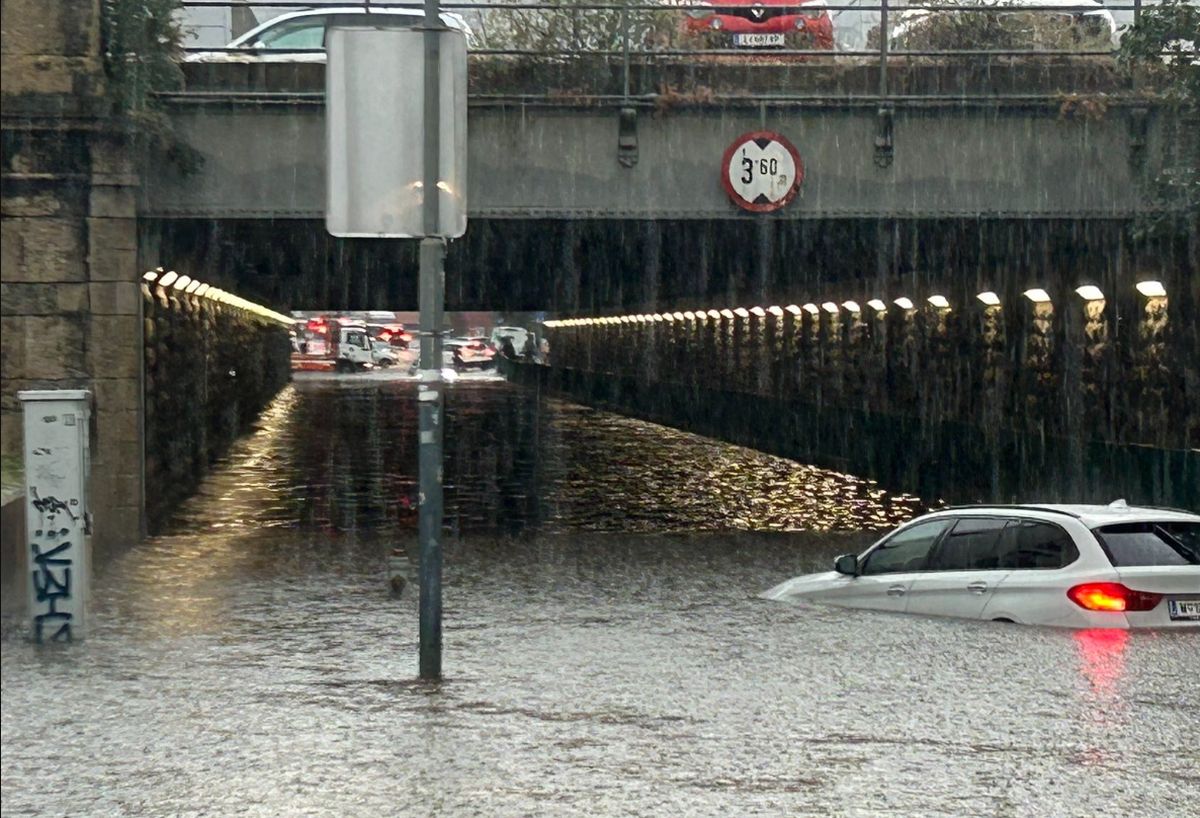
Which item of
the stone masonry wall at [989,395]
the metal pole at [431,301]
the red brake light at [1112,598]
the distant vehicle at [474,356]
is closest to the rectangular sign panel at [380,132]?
the metal pole at [431,301]

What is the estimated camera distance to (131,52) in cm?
1877

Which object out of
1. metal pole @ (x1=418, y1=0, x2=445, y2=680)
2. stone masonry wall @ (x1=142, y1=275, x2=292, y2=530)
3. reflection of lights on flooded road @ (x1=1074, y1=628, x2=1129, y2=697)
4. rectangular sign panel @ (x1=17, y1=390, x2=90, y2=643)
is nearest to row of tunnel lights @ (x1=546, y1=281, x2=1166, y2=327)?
stone masonry wall @ (x1=142, y1=275, x2=292, y2=530)

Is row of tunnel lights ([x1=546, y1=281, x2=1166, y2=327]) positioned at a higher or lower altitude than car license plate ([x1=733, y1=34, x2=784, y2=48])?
lower

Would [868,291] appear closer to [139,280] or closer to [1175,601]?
[139,280]

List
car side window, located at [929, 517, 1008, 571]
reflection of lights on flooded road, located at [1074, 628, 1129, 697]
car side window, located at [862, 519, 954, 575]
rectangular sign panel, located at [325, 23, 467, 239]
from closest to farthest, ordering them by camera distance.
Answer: reflection of lights on flooded road, located at [1074, 628, 1129, 697] → rectangular sign panel, located at [325, 23, 467, 239] → car side window, located at [929, 517, 1008, 571] → car side window, located at [862, 519, 954, 575]

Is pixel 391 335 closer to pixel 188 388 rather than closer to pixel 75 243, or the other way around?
pixel 188 388

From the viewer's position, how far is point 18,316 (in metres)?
18.9

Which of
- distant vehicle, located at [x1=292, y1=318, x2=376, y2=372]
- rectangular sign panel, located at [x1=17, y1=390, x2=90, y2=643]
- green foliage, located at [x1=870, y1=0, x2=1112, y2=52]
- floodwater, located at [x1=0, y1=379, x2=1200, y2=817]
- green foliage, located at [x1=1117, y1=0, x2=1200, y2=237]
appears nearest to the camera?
floodwater, located at [x1=0, y1=379, x2=1200, y2=817]

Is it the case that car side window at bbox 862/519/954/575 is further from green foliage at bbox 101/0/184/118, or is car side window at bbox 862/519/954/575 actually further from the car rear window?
green foliage at bbox 101/0/184/118

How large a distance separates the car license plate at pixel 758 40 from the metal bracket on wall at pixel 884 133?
7.32 feet

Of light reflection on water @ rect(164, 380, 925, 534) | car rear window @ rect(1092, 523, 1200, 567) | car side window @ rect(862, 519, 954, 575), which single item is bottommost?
light reflection on water @ rect(164, 380, 925, 534)

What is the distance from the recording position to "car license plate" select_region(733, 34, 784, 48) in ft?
72.9

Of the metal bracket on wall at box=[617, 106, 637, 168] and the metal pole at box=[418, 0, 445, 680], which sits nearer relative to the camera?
the metal pole at box=[418, 0, 445, 680]

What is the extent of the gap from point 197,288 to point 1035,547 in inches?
975
